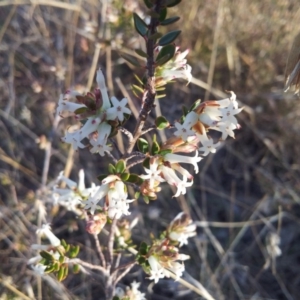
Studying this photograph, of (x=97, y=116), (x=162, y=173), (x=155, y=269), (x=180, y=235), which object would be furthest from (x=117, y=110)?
(x=180, y=235)

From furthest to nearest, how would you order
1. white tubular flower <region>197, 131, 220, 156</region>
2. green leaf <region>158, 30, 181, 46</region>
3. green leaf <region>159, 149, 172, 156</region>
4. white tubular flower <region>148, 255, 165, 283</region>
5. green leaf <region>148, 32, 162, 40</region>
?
white tubular flower <region>148, 255, 165, 283</region>, green leaf <region>159, 149, 172, 156</region>, white tubular flower <region>197, 131, 220, 156</region>, green leaf <region>158, 30, 181, 46</region>, green leaf <region>148, 32, 162, 40</region>

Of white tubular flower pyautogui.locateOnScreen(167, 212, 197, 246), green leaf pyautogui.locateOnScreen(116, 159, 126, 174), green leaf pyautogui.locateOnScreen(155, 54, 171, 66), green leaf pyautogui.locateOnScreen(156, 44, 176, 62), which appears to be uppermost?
green leaf pyautogui.locateOnScreen(156, 44, 176, 62)

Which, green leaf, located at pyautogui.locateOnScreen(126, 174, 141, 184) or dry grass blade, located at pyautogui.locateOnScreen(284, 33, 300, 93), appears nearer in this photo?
green leaf, located at pyautogui.locateOnScreen(126, 174, 141, 184)

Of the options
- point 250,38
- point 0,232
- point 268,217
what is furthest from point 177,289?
point 250,38

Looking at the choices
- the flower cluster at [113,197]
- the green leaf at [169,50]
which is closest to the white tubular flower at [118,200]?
the flower cluster at [113,197]

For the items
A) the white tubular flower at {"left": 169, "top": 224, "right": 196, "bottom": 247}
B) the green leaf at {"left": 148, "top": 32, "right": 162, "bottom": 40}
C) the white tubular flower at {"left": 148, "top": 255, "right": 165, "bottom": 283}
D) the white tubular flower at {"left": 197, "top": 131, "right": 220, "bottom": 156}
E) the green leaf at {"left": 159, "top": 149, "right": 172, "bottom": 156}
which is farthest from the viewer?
the white tubular flower at {"left": 169, "top": 224, "right": 196, "bottom": 247}

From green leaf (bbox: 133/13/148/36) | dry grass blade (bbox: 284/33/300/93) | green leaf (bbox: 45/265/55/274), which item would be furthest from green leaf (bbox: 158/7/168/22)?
green leaf (bbox: 45/265/55/274)

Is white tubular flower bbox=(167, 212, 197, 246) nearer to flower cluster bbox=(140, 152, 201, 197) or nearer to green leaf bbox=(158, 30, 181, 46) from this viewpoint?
flower cluster bbox=(140, 152, 201, 197)

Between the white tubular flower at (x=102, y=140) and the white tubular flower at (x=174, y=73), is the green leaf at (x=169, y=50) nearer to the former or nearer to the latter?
the white tubular flower at (x=174, y=73)
